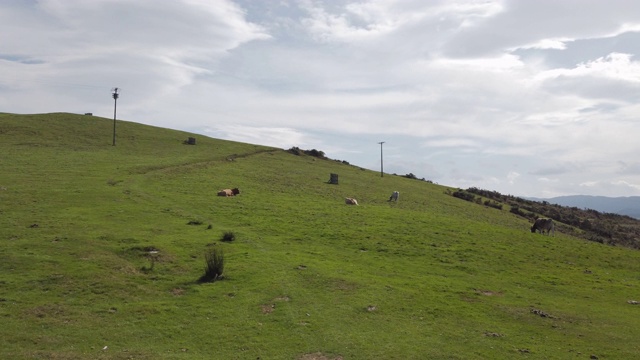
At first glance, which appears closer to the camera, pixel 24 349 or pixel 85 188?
pixel 24 349

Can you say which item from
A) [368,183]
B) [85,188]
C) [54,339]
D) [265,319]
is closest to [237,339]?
[265,319]

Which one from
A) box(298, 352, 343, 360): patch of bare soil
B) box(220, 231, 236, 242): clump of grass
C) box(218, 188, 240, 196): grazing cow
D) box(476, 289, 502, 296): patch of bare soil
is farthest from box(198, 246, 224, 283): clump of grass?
box(218, 188, 240, 196): grazing cow

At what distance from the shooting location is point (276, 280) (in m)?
21.2

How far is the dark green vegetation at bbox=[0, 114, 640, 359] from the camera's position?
51.2ft

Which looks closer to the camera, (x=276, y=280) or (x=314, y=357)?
(x=314, y=357)

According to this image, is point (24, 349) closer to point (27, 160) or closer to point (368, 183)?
point (27, 160)

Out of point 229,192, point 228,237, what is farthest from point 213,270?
point 229,192

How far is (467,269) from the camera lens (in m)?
27.0

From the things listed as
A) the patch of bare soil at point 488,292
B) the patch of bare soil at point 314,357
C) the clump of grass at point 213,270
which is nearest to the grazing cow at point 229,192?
the clump of grass at point 213,270

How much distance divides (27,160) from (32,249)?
104 ft

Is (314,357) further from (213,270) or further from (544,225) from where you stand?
(544,225)

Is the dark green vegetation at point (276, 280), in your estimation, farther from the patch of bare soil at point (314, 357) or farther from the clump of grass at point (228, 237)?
the clump of grass at point (228, 237)

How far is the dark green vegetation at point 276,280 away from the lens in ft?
51.2

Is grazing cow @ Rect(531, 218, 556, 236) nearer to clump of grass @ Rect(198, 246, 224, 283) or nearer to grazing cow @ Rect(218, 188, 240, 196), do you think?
grazing cow @ Rect(218, 188, 240, 196)
